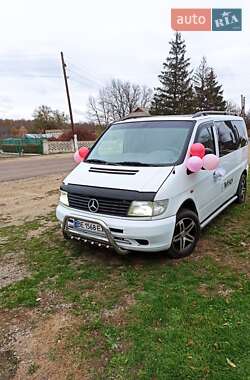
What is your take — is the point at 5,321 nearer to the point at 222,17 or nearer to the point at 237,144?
the point at 237,144

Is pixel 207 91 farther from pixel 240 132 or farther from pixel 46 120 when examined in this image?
pixel 240 132

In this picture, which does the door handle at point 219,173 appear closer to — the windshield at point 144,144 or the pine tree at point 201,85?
the windshield at point 144,144

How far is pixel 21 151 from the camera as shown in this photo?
104 ft

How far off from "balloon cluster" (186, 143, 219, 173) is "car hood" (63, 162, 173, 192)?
31 cm

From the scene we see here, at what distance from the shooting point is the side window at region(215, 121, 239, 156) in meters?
5.39

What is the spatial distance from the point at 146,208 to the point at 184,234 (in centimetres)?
83

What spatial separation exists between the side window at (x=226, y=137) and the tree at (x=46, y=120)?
58227 mm

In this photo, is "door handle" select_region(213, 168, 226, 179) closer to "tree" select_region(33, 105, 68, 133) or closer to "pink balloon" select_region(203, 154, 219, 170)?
"pink balloon" select_region(203, 154, 219, 170)

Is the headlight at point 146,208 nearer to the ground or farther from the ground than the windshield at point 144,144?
nearer to the ground

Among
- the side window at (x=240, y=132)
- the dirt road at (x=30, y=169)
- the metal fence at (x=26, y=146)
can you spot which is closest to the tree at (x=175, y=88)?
the metal fence at (x=26, y=146)

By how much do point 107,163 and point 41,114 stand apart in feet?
204

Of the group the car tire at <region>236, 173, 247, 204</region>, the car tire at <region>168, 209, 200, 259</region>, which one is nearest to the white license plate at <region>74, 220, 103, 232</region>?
the car tire at <region>168, 209, 200, 259</region>

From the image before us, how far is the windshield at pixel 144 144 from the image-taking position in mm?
4273

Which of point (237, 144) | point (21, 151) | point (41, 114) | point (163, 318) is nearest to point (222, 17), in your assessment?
point (237, 144)
